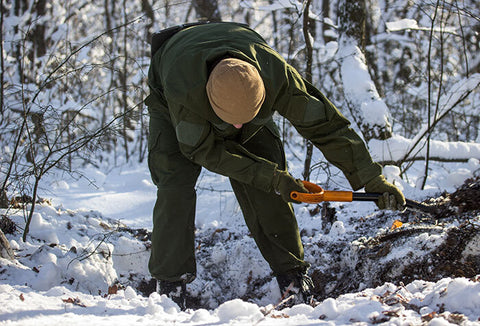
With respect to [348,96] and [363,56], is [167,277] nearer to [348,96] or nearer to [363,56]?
[348,96]

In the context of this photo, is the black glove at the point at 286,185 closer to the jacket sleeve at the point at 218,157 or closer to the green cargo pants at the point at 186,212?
the jacket sleeve at the point at 218,157

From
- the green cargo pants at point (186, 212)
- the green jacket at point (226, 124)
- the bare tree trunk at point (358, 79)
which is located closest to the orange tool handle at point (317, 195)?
the green jacket at point (226, 124)

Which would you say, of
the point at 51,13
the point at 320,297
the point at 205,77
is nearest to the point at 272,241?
the point at 320,297

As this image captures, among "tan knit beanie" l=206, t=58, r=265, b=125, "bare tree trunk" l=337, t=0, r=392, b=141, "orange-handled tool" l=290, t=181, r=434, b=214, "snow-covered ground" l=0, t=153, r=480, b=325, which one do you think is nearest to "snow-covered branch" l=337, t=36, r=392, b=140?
"bare tree trunk" l=337, t=0, r=392, b=141

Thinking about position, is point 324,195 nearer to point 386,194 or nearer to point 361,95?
point 386,194

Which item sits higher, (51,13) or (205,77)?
(51,13)

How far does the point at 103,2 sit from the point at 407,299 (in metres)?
9.34

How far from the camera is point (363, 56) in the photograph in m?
4.90

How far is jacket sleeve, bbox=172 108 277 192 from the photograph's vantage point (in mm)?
2328

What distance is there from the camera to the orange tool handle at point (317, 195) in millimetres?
2404

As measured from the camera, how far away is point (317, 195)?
243cm

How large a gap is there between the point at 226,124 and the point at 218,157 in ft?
0.56

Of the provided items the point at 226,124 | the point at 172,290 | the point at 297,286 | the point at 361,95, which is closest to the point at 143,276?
the point at 172,290

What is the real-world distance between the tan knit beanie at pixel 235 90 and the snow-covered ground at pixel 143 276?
85 centimetres
